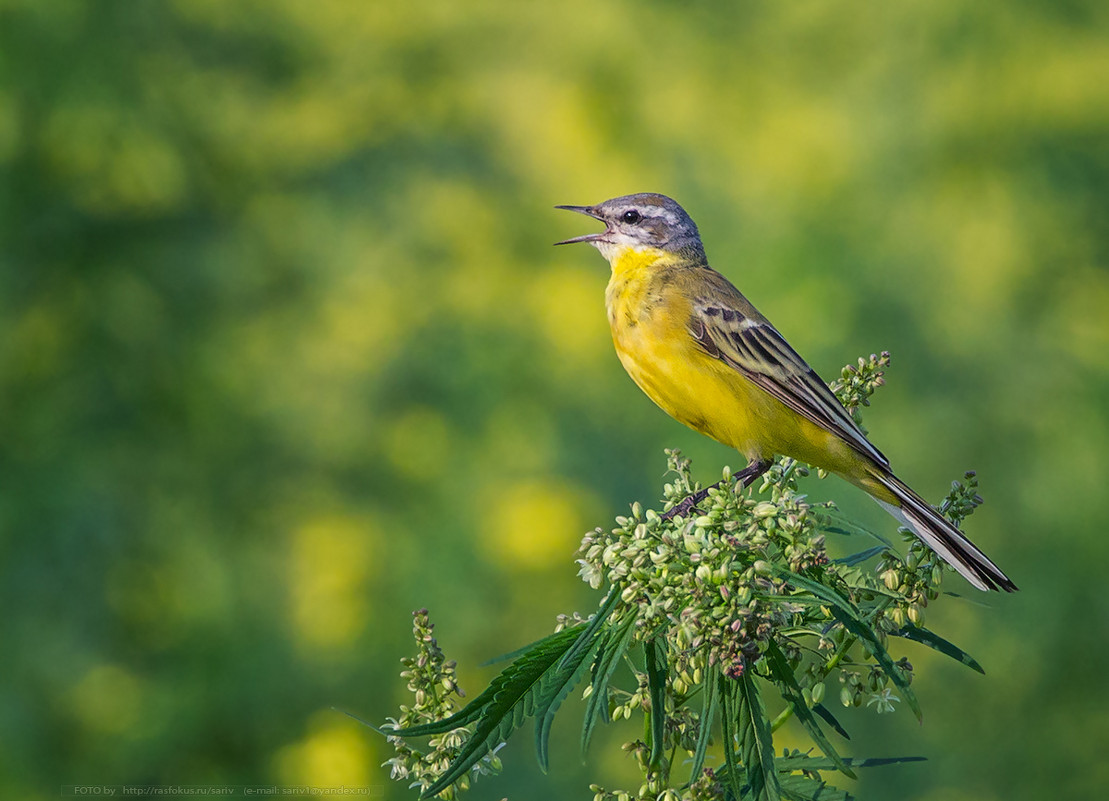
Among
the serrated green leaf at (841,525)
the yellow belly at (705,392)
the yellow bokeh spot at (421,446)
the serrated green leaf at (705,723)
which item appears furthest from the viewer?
the yellow bokeh spot at (421,446)

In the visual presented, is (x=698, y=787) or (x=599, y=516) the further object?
(x=599, y=516)

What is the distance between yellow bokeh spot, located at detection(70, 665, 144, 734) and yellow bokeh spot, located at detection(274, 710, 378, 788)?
121 cm

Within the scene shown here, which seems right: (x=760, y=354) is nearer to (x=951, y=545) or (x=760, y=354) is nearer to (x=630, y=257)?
(x=630, y=257)

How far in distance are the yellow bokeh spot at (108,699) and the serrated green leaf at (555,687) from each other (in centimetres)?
735

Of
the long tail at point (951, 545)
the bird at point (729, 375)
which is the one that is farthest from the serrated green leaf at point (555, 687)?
the bird at point (729, 375)

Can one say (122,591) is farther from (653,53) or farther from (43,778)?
(653,53)

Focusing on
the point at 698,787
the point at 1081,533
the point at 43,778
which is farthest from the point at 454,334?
the point at 698,787

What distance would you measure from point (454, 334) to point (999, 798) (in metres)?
5.22

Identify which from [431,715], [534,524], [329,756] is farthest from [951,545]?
[534,524]

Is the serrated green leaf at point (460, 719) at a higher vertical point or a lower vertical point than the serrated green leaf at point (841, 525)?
lower

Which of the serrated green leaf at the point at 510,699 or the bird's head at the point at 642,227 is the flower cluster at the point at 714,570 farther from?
the bird's head at the point at 642,227

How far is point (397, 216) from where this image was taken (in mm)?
10586

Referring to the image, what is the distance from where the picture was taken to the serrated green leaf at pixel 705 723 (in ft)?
7.37

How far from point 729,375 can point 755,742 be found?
241 centimetres
